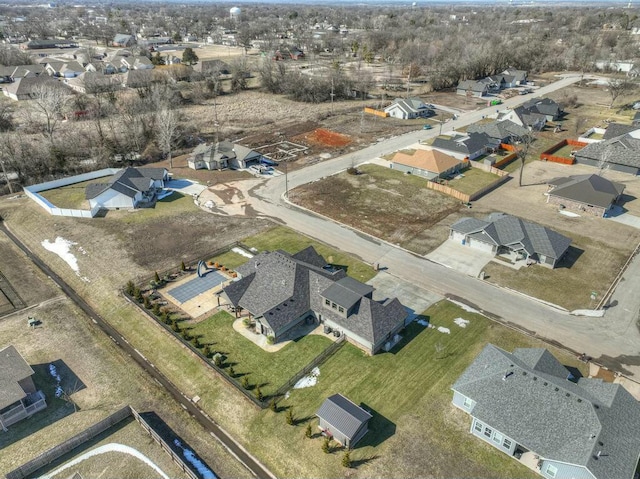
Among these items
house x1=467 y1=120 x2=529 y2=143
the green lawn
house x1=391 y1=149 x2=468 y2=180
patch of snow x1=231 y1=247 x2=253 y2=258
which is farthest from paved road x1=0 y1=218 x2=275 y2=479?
house x1=467 y1=120 x2=529 y2=143

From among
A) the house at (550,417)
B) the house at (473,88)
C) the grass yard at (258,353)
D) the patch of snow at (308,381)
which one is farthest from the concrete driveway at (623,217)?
the house at (473,88)

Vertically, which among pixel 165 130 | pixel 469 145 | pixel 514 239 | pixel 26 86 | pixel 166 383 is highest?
pixel 26 86

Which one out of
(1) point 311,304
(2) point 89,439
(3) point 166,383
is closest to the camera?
(2) point 89,439

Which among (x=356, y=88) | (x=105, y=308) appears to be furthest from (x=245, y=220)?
(x=356, y=88)

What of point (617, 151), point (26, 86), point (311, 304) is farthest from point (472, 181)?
point (26, 86)

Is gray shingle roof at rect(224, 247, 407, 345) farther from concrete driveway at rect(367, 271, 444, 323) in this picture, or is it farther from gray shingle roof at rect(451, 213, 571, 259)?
gray shingle roof at rect(451, 213, 571, 259)

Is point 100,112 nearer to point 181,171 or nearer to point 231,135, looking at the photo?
point 231,135

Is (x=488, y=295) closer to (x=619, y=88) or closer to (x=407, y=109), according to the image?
(x=407, y=109)
